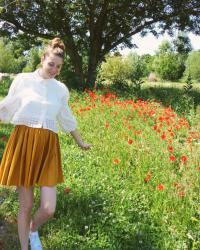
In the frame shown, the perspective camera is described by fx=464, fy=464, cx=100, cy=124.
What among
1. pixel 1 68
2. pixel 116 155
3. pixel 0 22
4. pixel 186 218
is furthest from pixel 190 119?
pixel 1 68

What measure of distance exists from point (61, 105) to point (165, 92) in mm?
12222

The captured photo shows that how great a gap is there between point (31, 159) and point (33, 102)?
514 mm

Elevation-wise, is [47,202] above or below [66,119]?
below

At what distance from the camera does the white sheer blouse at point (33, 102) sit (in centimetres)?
418

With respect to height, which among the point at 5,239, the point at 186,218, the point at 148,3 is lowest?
the point at 5,239

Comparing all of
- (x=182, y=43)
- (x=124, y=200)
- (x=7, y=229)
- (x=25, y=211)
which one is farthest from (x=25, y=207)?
(x=182, y=43)

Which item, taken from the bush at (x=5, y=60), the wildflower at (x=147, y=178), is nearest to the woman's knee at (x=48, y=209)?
the wildflower at (x=147, y=178)

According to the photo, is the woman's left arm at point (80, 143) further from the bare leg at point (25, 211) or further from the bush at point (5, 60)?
the bush at point (5, 60)

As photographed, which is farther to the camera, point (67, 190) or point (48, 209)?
point (67, 190)

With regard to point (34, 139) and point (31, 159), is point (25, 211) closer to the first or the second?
point (31, 159)

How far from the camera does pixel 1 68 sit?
154 ft

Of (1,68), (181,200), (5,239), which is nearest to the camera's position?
(5,239)

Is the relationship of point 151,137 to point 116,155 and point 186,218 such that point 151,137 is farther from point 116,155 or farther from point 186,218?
point 186,218

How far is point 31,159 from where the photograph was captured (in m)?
4.18
